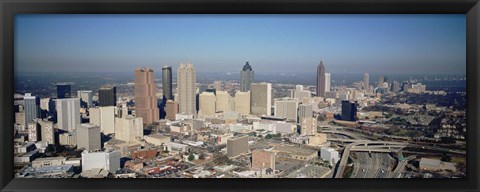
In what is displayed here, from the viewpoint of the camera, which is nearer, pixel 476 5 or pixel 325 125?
pixel 476 5

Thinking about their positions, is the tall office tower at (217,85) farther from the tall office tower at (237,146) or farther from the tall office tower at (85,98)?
the tall office tower at (85,98)

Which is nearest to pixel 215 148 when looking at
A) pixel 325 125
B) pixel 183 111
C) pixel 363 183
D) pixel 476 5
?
pixel 183 111

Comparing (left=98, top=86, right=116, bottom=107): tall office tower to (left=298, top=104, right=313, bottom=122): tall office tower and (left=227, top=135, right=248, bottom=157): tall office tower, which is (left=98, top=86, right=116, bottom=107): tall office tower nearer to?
(left=227, top=135, right=248, bottom=157): tall office tower

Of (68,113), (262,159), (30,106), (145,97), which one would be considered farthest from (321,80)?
(30,106)

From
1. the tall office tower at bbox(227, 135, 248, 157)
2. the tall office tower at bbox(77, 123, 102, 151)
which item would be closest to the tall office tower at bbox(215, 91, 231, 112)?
the tall office tower at bbox(227, 135, 248, 157)

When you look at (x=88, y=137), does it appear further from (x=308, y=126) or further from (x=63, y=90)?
(x=308, y=126)

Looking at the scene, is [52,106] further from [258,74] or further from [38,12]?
[258,74]

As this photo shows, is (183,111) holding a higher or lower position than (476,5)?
lower
